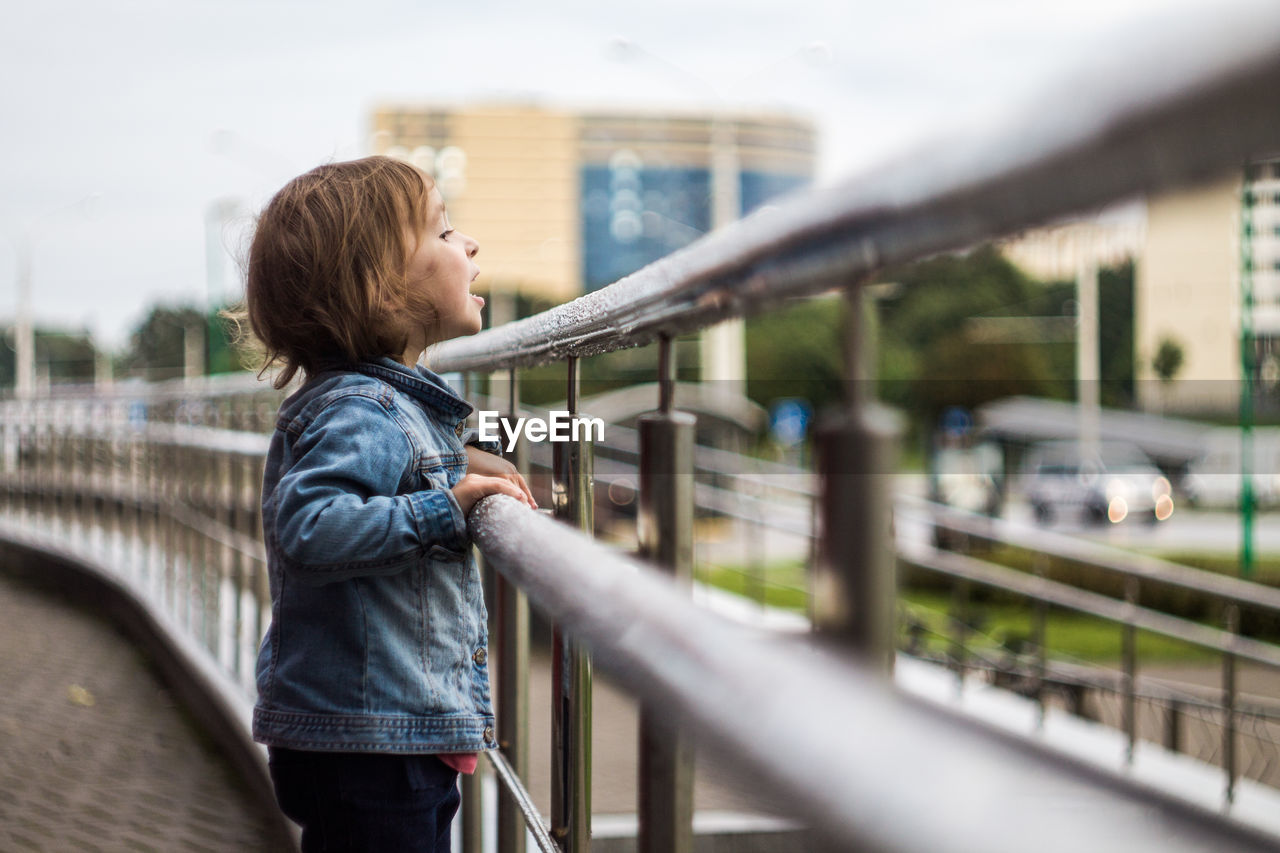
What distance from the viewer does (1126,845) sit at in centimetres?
36

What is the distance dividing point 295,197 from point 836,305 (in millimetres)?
1176

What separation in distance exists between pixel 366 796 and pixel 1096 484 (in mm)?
23965

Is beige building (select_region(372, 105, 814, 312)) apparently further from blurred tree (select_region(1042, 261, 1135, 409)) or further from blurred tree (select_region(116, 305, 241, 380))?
blurred tree (select_region(1042, 261, 1135, 409))

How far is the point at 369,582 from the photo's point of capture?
1566 mm

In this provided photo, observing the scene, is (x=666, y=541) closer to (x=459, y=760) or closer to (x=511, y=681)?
(x=459, y=760)

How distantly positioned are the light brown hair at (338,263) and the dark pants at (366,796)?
491mm

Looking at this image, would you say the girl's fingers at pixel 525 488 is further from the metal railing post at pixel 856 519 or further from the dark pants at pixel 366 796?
the metal railing post at pixel 856 519

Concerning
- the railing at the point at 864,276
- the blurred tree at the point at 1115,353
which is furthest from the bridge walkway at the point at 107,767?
the blurred tree at the point at 1115,353

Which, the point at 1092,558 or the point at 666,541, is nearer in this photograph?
the point at 666,541

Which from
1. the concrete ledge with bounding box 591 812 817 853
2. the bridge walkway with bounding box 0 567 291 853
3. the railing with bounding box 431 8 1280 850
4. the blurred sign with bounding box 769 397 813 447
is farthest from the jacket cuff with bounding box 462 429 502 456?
the blurred sign with bounding box 769 397 813 447

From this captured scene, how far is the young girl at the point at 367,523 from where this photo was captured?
1.49m

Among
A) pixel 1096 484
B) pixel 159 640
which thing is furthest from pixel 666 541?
pixel 1096 484

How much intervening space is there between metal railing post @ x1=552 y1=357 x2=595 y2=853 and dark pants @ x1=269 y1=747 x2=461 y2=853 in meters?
0.25

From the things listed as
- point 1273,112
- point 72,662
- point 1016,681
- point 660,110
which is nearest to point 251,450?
point 72,662
